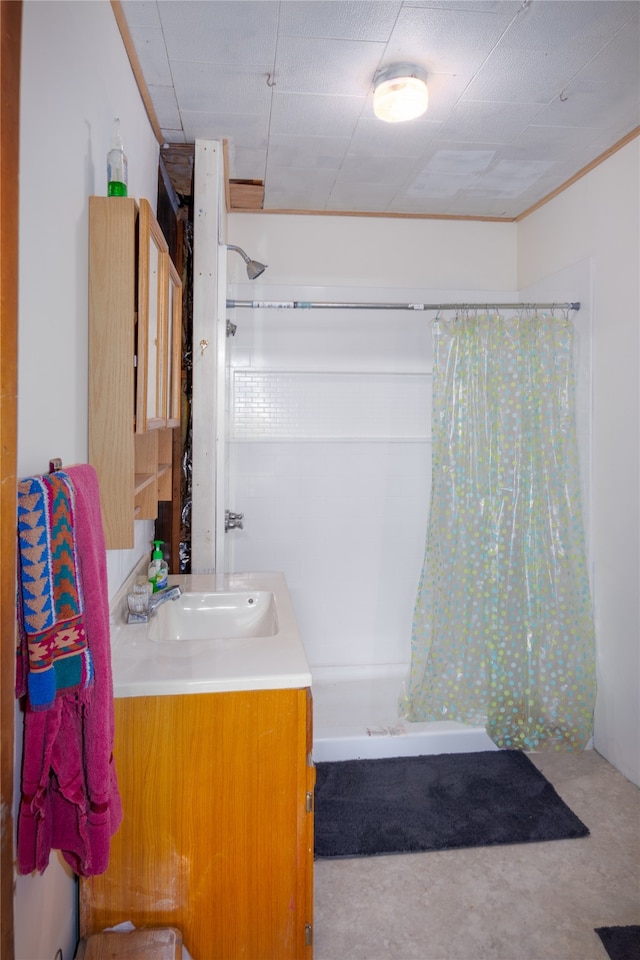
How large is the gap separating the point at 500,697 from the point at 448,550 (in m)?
0.62

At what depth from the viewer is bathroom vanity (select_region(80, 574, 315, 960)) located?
131 centimetres

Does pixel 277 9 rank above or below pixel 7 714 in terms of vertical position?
above

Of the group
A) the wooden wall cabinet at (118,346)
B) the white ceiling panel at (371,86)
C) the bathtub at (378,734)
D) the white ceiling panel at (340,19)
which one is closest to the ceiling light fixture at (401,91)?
the white ceiling panel at (371,86)

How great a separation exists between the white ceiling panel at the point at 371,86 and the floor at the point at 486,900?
2.42 m

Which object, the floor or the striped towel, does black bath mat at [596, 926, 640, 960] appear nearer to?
the floor

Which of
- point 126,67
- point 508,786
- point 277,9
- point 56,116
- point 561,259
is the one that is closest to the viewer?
point 56,116

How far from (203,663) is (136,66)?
1.71 m

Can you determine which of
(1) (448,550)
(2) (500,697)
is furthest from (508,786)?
(1) (448,550)

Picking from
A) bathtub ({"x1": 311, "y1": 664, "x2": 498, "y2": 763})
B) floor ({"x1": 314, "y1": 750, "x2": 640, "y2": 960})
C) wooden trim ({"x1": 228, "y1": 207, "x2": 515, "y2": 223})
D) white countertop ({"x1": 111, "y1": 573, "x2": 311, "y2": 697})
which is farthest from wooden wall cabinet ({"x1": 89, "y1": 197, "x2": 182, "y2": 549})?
wooden trim ({"x1": 228, "y1": 207, "x2": 515, "y2": 223})

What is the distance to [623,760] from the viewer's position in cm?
241

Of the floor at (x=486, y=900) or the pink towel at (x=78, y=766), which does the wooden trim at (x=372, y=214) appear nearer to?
the pink towel at (x=78, y=766)

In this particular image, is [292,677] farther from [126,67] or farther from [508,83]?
[508,83]

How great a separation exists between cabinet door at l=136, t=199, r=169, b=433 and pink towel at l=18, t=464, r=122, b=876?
1.48ft

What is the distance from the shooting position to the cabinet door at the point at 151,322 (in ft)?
4.32
